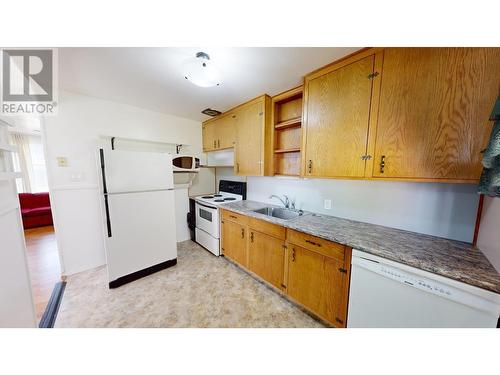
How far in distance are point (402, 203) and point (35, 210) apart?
690 cm

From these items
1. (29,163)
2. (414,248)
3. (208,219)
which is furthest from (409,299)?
(29,163)

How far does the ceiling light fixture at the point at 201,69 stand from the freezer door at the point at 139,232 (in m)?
1.49

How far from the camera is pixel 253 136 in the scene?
2.19 metres

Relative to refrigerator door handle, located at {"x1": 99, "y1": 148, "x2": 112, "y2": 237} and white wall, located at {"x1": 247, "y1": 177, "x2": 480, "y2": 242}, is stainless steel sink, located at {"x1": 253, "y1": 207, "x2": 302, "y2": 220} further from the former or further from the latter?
refrigerator door handle, located at {"x1": 99, "y1": 148, "x2": 112, "y2": 237}

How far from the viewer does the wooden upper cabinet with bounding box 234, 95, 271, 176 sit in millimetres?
2070

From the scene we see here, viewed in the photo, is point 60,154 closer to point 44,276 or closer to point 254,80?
point 44,276

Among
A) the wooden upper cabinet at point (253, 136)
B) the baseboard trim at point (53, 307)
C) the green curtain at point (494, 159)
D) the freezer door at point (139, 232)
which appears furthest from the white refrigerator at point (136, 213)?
the green curtain at point (494, 159)

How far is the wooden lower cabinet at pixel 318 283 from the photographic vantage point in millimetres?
1271

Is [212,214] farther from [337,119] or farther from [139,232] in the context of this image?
[337,119]

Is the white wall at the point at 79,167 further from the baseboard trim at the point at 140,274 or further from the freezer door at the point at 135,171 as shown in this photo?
the baseboard trim at the point at 140,274

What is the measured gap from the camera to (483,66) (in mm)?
911

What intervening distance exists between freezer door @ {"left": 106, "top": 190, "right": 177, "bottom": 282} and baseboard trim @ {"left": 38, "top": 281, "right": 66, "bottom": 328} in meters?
0.44
